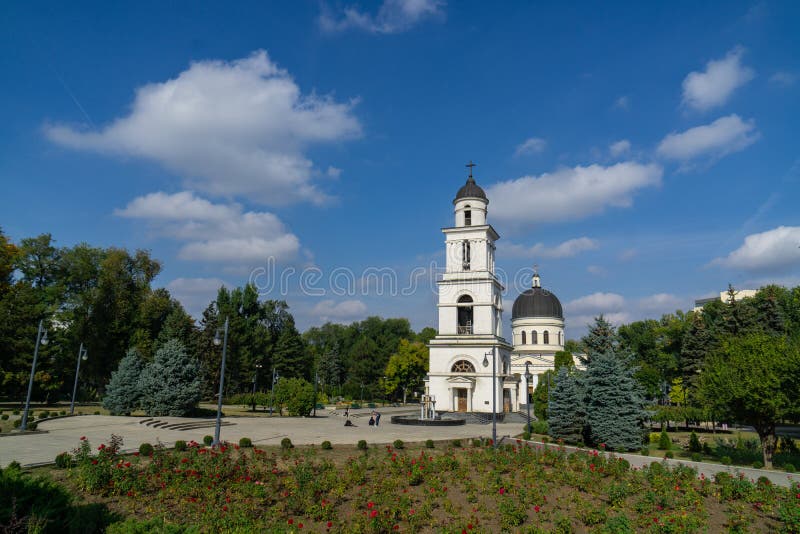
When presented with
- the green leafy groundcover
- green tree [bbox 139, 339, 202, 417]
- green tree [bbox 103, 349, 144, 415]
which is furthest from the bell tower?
the green leafy groundcover

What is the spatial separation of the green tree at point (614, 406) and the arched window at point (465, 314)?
21047 millimetres

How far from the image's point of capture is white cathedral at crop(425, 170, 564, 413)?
44.6 metres

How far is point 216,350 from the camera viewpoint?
56188 mm

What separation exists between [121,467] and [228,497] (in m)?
3.38

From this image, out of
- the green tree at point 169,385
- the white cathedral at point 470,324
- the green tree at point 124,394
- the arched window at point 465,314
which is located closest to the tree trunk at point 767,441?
the white cathedral at point 470,324

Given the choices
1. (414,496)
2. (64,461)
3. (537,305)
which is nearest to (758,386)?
(414,496)

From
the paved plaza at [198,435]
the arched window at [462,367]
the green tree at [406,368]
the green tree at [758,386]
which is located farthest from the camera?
the green tree at [406,368]

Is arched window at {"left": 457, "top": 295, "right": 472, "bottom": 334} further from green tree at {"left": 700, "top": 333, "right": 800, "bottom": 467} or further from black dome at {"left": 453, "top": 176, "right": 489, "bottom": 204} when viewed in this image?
green tree at {"left": 700, "top": 333, "right": 800, "bottom": 467}

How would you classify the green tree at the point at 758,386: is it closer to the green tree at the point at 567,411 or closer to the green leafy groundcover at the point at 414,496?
the green leafy groundcover at the point at 414,496

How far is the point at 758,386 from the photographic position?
20578 millimetres

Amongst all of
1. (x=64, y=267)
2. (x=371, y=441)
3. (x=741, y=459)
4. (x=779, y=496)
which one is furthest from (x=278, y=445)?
(x=64, y=267)

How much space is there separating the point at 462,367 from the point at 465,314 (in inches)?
247

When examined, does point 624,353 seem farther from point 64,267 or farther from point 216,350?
point 64,267

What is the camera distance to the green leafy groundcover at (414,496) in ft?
40.9
